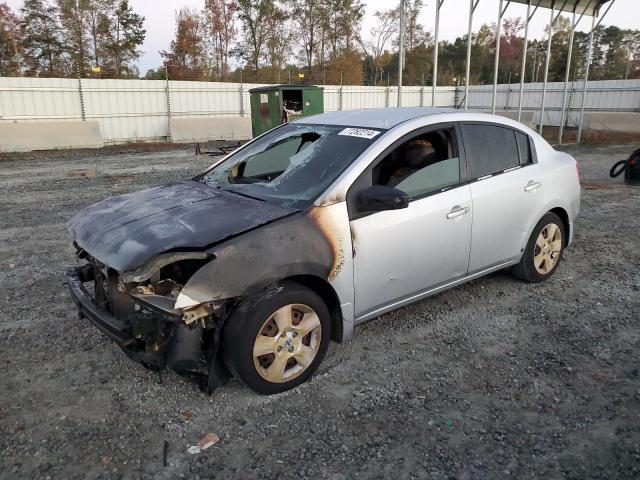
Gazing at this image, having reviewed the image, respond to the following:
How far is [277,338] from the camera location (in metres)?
2.91

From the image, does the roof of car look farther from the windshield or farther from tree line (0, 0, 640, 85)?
tree line (0, 0, 640, 85)

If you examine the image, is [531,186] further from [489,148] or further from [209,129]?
[209,129]

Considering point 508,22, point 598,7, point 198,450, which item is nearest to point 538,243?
point 198,450

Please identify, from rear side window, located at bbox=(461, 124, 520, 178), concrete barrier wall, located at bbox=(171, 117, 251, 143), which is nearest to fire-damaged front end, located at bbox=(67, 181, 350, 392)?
rear side window, located at bbox=(461, 124, 520, 178)

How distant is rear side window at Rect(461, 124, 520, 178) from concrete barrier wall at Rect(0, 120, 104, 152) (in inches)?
661

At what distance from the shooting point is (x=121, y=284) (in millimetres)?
2920

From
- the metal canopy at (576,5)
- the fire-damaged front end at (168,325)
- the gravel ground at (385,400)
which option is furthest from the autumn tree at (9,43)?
the fire-damaged front end at (168,325)

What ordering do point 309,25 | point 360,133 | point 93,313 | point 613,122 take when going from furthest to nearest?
point 309,25 → point 613,122 → point 360,133 → point 93,313

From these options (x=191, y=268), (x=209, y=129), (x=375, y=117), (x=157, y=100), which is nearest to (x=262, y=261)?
(x=191, y=268)

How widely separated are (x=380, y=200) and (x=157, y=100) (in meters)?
19.3

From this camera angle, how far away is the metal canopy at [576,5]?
14947mm

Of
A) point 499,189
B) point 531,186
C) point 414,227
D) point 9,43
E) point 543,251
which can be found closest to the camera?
point 414,227

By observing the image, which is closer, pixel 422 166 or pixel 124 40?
pixel 422 166

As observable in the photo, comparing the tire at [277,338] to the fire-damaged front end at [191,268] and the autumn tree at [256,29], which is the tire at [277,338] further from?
the autumn tree at [256,29]
